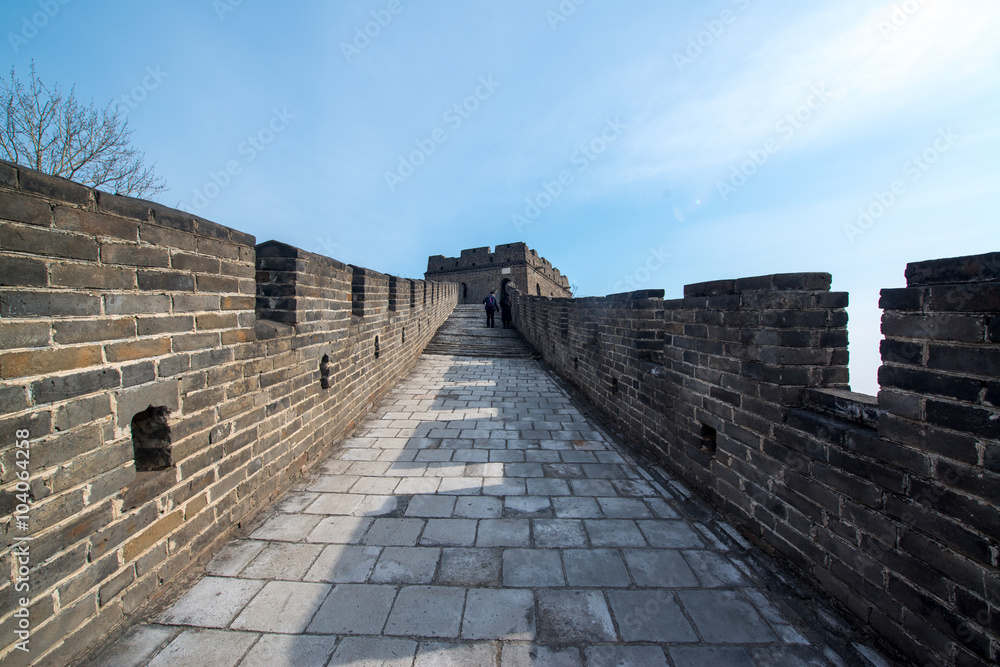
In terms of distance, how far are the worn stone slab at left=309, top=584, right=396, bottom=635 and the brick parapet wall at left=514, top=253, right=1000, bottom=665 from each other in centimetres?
228

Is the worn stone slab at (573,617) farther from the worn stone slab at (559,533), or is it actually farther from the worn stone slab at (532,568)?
the worn stone slab at (559,533)

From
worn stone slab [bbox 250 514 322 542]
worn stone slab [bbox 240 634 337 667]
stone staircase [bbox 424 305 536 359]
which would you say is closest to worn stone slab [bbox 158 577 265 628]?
worn stone slab [bbox 240 634 337 667]

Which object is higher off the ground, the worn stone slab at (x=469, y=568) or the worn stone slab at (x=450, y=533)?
the worn stone slab at (x=450, y=533)

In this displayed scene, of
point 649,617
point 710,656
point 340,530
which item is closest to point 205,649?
point 340,530

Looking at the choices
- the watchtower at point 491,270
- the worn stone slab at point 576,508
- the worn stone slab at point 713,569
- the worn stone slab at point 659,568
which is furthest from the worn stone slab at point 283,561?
the watchtower at point 491,270

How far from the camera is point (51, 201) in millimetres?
1562

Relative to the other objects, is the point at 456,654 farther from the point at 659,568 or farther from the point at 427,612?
the point at 659,568

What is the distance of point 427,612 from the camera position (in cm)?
190

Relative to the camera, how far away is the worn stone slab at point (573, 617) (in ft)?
5.81

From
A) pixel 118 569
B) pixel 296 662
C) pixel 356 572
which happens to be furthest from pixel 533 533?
pixel 118 569

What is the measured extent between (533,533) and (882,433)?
1.94m

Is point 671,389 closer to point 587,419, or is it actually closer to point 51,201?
point 587,419

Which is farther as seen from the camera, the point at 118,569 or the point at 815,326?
the point at 815,326

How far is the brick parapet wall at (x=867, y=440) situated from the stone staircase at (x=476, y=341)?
24.0ft
